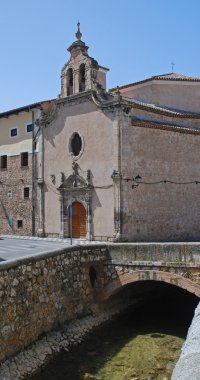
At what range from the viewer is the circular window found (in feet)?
72.7

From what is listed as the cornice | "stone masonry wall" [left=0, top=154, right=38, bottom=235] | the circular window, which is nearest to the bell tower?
the circular window

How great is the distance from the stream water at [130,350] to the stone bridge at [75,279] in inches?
40.8

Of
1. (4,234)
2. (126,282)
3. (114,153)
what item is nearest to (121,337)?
(126,282)

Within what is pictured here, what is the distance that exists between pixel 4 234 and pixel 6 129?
728cm

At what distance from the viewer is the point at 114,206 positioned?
20031mm

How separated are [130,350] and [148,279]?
2.56m

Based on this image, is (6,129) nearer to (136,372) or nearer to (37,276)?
(37,276)

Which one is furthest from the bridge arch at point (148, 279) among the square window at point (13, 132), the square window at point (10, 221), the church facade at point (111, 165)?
the square window at point (13, 132)

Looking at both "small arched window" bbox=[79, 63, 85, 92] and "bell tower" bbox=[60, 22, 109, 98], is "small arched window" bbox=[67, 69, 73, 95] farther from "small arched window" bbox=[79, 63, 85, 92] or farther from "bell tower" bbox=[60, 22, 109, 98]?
"small arched window" bbox=[79, 63, 85, 92]

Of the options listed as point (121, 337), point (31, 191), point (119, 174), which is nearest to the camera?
point (121, 337)

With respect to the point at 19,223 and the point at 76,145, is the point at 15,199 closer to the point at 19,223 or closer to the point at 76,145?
the point at 19,223

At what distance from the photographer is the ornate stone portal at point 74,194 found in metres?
21.3

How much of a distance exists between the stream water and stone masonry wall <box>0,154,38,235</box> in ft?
37.0

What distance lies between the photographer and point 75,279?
52.0ft
